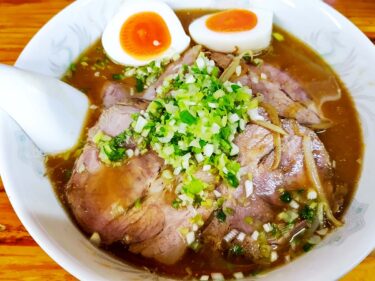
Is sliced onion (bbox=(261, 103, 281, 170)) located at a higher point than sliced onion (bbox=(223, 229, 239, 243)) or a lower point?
higher

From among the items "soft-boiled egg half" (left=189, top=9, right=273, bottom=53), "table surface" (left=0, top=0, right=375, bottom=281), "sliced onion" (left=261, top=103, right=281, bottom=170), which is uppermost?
"soft-boiled egg half" (left=189, top=9, right=273, bottom=53)

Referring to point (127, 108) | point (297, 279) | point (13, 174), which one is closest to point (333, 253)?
point (297, 279)

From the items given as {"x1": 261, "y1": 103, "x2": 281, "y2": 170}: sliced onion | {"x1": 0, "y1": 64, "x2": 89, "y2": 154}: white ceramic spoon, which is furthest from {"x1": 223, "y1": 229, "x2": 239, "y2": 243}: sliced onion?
{"x1": 0, "y1": 64, "x2": 89, "y2": 154}: white ceramic spoon

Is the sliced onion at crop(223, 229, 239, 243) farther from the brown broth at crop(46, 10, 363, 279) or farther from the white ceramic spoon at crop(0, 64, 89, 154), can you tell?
the white ceramic spoon at crop(0, 64, 89, 154)

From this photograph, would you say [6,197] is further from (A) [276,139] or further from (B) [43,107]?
(A) [276,139]

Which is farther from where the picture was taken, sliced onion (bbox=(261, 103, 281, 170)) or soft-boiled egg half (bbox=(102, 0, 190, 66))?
soft-boiled egg half (bbox=(102, 0, 190, 66))

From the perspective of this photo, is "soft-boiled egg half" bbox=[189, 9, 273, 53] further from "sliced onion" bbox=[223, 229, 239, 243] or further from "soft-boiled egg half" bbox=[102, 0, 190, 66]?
"sliced onion" bbox=[223, 229, 239, 243]

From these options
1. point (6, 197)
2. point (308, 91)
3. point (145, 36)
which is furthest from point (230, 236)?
point (145, 36)
